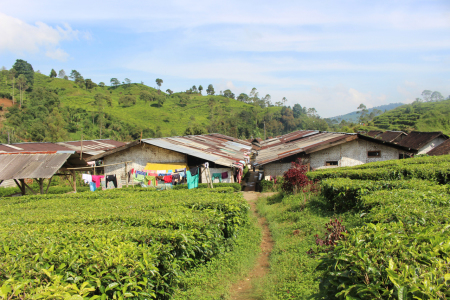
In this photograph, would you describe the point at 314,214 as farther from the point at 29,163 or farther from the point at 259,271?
the point at 29,163

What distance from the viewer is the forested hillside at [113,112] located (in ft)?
175

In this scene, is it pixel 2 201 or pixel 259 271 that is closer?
pixel 259 271

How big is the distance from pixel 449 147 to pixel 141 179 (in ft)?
85.6

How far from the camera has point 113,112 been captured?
75.4 m

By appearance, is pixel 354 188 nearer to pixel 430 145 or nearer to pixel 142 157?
pixel 142 157

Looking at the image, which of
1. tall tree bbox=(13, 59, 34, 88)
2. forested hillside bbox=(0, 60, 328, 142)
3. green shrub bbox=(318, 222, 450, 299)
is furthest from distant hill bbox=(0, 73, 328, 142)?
green shrub bbox=(318, 222, 450, 299)

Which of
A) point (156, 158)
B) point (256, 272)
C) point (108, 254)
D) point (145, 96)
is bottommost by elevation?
point (256, 272)

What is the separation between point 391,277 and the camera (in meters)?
2.54

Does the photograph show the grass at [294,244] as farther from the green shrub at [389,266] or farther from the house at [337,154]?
the house at [337,154]

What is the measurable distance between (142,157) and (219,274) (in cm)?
1339

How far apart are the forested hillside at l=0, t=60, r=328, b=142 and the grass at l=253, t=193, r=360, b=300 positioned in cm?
3898

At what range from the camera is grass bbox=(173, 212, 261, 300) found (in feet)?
17.4

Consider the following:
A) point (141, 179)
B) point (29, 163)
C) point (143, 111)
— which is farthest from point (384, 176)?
point (143, 111)

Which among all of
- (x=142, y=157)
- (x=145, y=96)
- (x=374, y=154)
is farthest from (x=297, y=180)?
(x=145, y=96)
